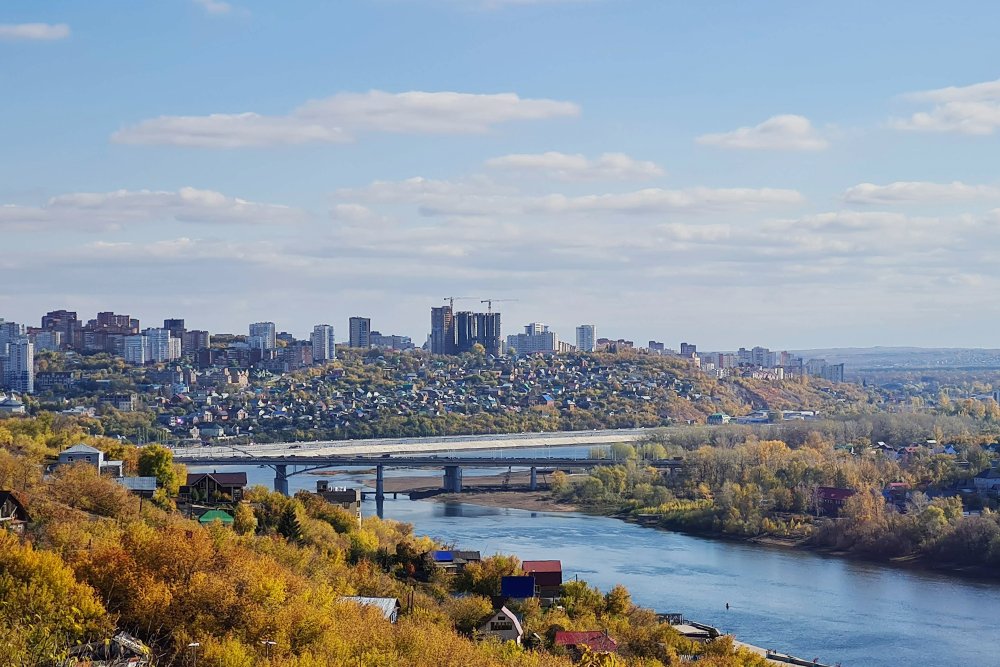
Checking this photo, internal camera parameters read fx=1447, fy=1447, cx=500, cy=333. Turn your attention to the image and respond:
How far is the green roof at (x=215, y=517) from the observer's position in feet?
48.3

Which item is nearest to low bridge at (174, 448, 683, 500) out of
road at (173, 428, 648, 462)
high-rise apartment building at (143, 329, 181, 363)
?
road at (173, 428, 648, 462)

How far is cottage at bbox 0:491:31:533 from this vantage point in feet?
38.6

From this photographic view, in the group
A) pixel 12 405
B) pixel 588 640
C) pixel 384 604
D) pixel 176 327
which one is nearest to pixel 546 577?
pixel 588 640

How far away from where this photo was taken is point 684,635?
45.0 feet

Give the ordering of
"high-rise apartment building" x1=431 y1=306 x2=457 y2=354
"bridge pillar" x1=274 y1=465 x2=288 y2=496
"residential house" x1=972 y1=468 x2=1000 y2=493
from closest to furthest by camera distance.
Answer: "residential house" x1=972 y1=468 x2=1000 y2=493 → "bridge pillar" x1=274 y1=465 x2=288 y2=496 → "high-rise apartment building" x1=431 y1=306 x2=457 y2=354

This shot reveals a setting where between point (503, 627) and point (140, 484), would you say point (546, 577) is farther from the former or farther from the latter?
point (140, 484)

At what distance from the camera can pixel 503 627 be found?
489 inches

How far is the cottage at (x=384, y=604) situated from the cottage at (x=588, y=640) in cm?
144

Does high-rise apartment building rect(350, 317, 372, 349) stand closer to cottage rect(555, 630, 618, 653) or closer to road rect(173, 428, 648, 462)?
road rect(173, 428, 648, 462)

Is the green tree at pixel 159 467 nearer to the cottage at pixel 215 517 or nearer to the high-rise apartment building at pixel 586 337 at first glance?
the cottage at pixel 215 517

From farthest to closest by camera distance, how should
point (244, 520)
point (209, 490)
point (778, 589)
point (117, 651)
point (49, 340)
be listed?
1. point (49, 340)
2. point (778, 589)
3. point (209, 490)
4. point (244, 520)
5. point (117, 651)

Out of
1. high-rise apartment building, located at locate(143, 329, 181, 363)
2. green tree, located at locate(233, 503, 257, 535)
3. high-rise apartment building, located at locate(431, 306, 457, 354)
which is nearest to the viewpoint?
green tree, located at locate(233, 503, 257, 535)

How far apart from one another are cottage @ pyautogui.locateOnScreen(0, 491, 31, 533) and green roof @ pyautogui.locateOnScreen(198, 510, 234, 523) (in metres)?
2.46

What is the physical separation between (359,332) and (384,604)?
76.0m
